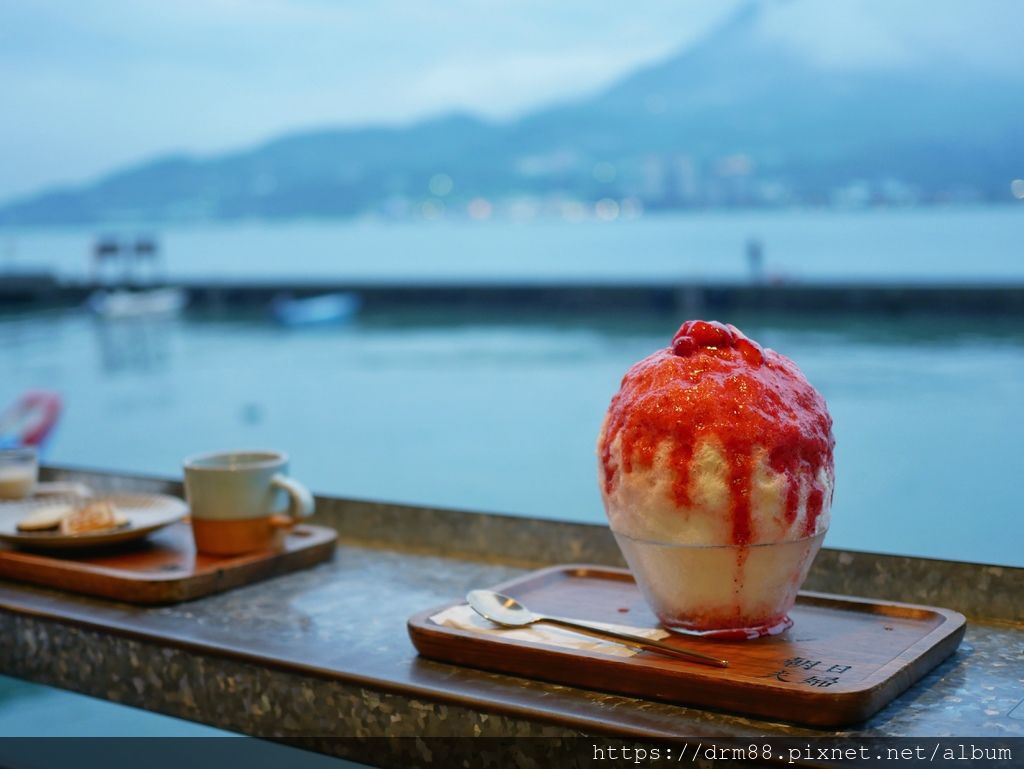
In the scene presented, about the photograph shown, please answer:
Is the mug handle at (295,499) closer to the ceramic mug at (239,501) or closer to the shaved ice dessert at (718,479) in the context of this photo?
the ceramic mug at (239,501)

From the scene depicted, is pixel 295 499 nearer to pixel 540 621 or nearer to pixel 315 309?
pixel 540 621

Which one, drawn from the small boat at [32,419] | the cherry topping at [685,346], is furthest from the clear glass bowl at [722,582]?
the small boat at [32,419]

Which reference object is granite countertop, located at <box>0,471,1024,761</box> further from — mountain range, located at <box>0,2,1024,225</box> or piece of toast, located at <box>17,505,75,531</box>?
mountain range, located at <box>0,2,1024,225</box>

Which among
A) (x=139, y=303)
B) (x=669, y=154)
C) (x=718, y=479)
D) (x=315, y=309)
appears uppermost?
(x=669, y=154)

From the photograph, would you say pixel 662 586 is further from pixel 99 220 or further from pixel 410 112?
pixel 99 220

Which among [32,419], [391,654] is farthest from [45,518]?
[32,419]

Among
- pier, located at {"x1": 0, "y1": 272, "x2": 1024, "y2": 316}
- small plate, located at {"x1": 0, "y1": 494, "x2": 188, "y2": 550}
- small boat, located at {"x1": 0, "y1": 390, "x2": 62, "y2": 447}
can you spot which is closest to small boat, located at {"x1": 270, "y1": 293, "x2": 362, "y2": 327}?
pier, located at {"x1": 0, "y1": 272, "x2": 1024, "y2": 316}

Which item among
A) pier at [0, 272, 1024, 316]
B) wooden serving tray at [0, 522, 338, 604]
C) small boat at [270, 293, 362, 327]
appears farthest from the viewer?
small boat at [270, 293, 362, 327]
